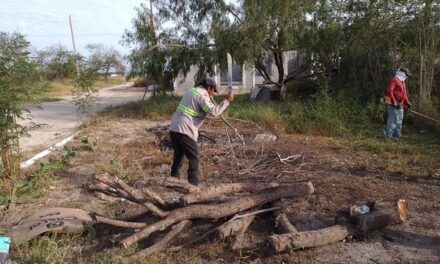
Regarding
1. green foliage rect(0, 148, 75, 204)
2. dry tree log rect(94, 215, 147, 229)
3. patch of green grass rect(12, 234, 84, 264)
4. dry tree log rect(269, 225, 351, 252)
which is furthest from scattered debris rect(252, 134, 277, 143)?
patch of green grass rect(12, 234, 84, 264)

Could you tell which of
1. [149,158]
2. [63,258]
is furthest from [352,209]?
[149,158]

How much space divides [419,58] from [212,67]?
6.86 meters

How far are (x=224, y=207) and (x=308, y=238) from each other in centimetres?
91

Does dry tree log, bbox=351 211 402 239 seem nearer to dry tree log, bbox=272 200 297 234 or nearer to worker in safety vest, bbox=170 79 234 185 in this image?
dry tree log, bbox=272 200 297 234

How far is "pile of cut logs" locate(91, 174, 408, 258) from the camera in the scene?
13.4ft

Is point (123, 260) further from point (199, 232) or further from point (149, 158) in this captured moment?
point (149, 158)

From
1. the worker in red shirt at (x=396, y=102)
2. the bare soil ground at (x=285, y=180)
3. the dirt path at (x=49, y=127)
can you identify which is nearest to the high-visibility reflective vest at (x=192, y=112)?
the bare soil ground at (x=285, y=180)

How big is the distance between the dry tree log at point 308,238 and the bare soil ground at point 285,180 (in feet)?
0.26

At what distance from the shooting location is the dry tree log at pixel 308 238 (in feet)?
12.6

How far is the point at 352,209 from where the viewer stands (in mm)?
4594

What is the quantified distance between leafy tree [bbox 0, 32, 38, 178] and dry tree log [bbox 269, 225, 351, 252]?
4200 millimetres

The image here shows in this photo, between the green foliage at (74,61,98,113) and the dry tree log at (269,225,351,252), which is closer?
the dry tree log at (269,225,351,252)

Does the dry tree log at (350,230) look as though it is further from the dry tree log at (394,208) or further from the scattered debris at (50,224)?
the scattered debris at (50,224)

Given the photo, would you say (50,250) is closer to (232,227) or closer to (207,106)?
(232,227)
